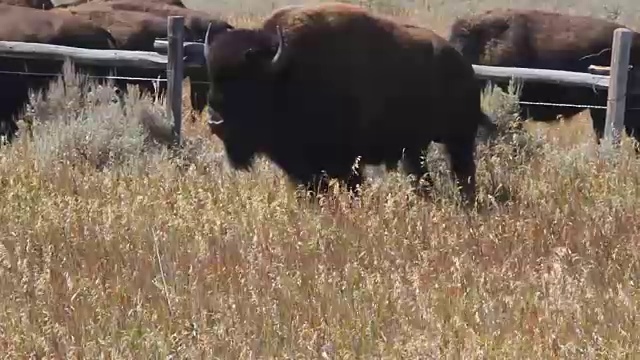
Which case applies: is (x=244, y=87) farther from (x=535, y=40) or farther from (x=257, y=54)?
(x=535, y=40)

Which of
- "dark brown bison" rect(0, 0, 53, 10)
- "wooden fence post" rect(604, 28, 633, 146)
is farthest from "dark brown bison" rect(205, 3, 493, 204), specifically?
"dark brown bison" rect(0, 0, 53, 10)

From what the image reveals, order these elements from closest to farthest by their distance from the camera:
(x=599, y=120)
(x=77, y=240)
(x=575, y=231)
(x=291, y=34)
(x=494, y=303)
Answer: (x=494, y=303), (x=77, y=240), (x=575, y=231), (x=291, y=34), (x=599, y=120)

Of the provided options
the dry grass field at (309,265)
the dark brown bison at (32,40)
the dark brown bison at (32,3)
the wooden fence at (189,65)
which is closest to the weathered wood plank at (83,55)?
the wooden fence at (189,65)

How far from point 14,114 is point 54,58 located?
0.63 meters

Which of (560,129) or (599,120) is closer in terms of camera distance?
(599,120)

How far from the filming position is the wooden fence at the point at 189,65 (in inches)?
343

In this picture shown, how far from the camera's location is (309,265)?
4.90 meters

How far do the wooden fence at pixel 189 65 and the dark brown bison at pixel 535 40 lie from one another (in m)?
1.34

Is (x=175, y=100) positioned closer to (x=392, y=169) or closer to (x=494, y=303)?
(x=392, y=169)

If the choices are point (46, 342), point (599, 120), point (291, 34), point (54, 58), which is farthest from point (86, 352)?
point (599, 120)

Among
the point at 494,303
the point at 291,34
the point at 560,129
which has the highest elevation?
the point at 291,34

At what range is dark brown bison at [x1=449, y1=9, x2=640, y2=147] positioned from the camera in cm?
1101

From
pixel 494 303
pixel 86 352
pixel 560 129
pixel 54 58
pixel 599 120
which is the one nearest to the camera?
pixel 86 352

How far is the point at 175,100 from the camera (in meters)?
9.12
